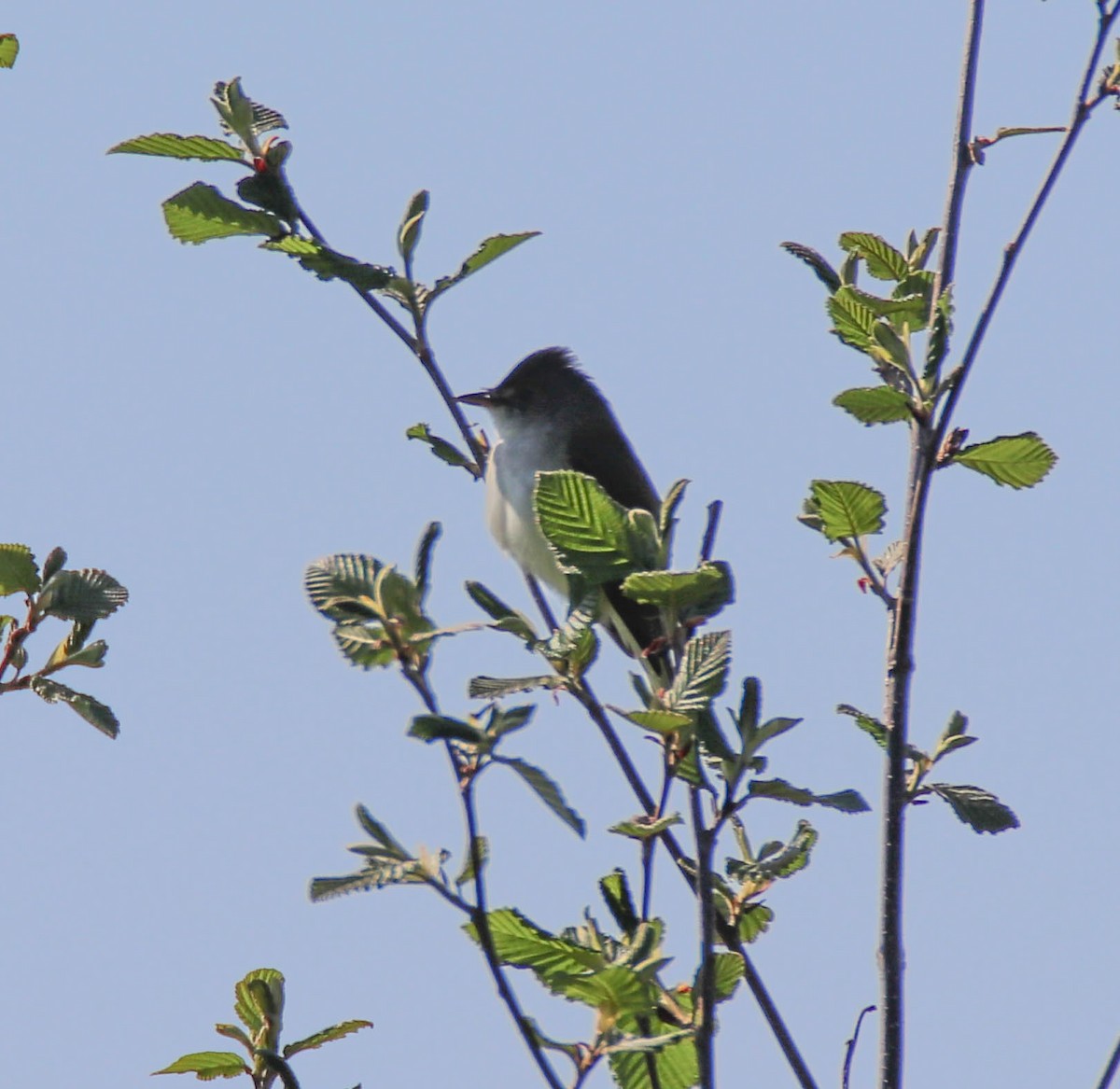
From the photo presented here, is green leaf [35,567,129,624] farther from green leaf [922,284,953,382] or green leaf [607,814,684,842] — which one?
green leaf [922,284,953,382]

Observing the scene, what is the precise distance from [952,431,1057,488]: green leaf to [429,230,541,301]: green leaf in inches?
32.4

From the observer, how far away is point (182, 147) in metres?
2.38

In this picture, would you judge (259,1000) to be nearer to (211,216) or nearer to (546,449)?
(211,216)

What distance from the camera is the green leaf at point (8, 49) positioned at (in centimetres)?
193

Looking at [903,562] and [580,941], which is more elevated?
[903,562]

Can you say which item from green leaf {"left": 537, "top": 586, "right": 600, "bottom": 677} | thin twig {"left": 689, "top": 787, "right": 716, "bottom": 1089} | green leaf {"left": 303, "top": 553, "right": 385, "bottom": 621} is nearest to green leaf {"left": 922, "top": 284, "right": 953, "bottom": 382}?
green leaf {"left": 537, "top": 586, "right": 600, "bottom": 677}

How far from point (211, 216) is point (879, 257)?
0.95 metres

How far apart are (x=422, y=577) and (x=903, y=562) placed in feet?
2.17

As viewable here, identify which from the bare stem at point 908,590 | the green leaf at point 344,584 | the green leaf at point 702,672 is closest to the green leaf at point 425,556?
the green leaf at point 344,584

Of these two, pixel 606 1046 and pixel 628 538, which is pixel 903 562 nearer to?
pixel 628 538

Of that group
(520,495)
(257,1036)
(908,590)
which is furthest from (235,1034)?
(520,495)

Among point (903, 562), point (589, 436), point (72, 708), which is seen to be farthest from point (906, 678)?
point (589, 436)

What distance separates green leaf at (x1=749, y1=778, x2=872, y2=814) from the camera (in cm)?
193

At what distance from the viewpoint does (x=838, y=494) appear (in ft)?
7.20
